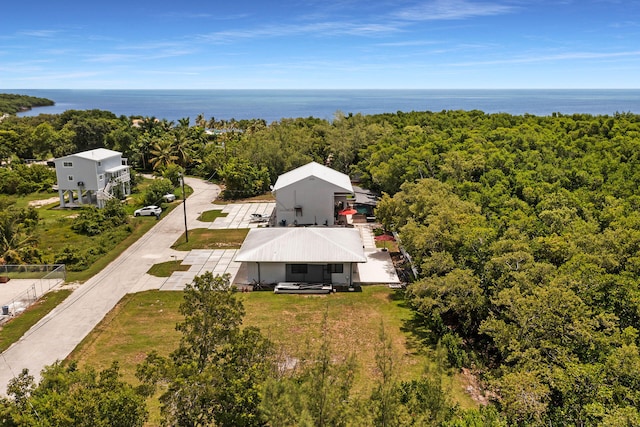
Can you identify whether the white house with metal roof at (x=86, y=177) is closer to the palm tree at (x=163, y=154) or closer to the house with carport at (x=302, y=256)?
the palm tree at (x=163, y=154)

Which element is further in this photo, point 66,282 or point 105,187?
point 105,187

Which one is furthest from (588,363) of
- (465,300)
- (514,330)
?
(465,300)

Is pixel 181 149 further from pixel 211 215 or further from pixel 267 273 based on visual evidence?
pixel 267 273

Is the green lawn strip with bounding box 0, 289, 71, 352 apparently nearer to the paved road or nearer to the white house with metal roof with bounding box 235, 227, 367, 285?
the paved road

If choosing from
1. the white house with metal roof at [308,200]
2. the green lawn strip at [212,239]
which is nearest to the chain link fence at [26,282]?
the green lawn strip at [212,239]

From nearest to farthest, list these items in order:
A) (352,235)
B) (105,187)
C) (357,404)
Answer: (357,404) → (352,235) → (105,187)

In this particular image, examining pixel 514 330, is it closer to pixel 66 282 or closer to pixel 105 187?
pixel 66 282
